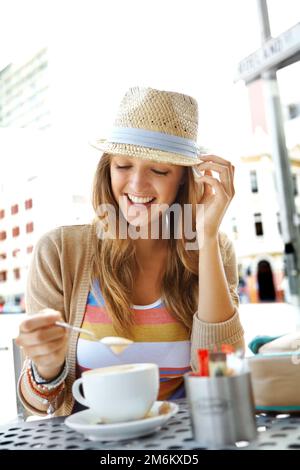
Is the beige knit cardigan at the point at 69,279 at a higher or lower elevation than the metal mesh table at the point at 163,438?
higher

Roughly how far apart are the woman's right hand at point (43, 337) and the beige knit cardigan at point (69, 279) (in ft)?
0.49

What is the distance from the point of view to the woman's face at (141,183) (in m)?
0.93

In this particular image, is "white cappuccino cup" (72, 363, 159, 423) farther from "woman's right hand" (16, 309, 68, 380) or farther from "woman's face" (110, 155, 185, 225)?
"woman's face" (110, 155, 185, 225)

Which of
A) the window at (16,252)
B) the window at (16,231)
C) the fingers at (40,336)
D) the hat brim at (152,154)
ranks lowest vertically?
the fingers at (40,336)

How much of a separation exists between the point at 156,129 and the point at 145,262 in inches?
10.7

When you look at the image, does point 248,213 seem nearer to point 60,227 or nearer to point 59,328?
point 60,227

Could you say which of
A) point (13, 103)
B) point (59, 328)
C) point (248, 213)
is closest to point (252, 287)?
point (248, 213)

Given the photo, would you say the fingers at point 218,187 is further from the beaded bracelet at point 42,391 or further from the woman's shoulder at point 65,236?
the beaded bracelet at point 42,391

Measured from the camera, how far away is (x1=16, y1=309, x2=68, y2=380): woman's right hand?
63 cm

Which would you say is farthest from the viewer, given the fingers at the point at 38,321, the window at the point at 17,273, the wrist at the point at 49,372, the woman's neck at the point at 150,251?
the window at the point at 17,273

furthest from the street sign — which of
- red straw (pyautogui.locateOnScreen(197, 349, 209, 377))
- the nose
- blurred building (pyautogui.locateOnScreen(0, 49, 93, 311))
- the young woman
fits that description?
red straw (pyautogui.locateOnScreen(197, 349, 209, 377))

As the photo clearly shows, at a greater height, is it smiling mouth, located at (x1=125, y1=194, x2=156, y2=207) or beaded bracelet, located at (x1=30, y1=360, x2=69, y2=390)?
smiling mouth, located at (x1=125, y1=194, x2=156, y2=207)

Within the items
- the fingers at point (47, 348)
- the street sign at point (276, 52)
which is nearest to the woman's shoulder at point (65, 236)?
the fingers at point (47, 348)

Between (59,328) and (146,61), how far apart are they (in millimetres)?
632
